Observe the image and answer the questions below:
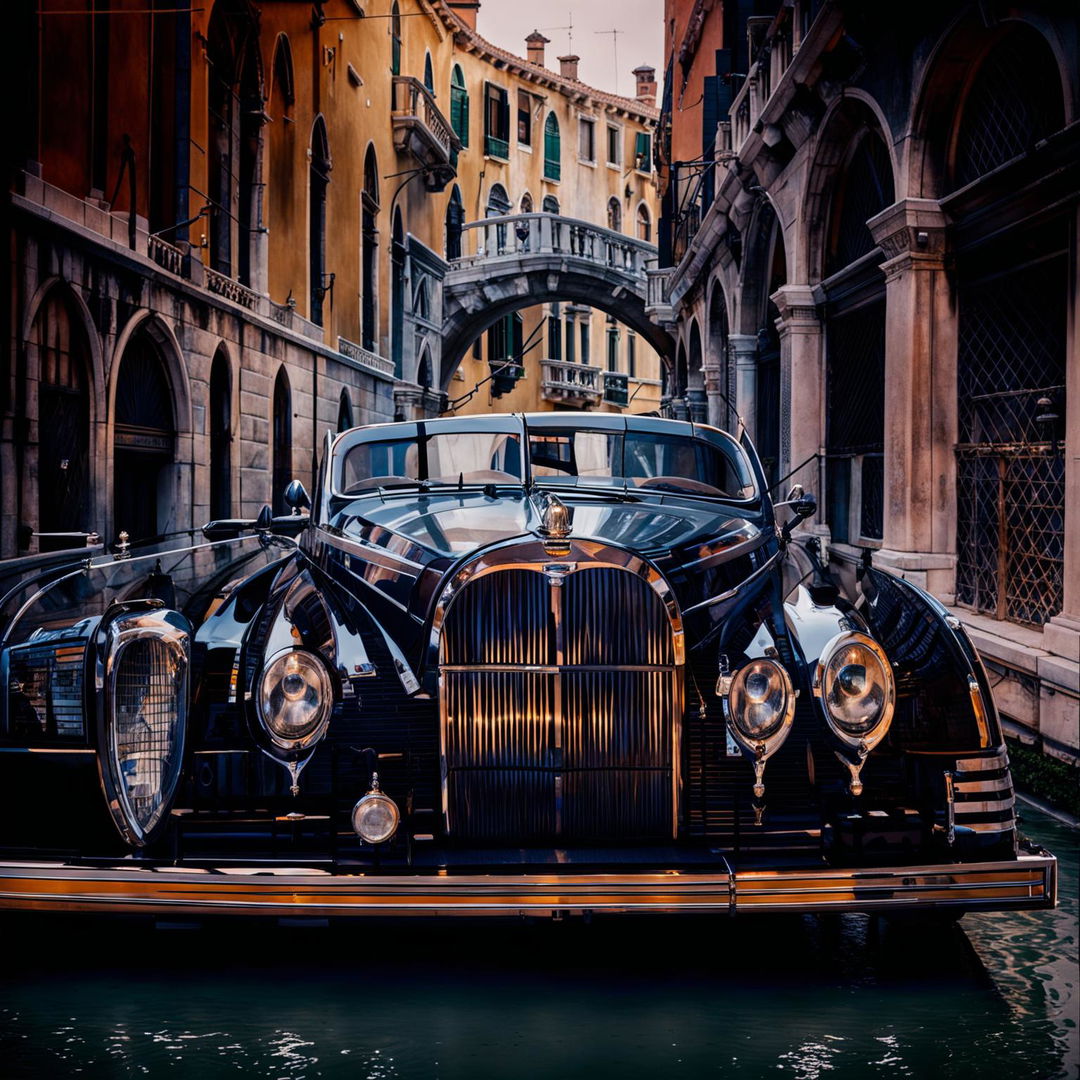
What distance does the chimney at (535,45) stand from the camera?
42.4m

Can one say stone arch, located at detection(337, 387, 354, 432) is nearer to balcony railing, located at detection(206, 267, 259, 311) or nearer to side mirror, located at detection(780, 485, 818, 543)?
balcony railing, located at detection(206, 267, 259, 311)

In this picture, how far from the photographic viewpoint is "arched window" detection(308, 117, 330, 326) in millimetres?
18922

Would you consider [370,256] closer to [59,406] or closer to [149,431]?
[149,431]

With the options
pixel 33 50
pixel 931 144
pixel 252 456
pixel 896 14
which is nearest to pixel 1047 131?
pixel 931 144

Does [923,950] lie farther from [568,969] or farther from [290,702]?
[290,702]

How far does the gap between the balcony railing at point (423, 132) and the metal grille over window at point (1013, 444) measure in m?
18.8

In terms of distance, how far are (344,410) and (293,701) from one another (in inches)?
710

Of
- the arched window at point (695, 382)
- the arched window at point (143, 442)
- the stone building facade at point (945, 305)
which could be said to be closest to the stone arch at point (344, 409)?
the arched window at point (695, 382)

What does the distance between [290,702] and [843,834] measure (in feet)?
4.80

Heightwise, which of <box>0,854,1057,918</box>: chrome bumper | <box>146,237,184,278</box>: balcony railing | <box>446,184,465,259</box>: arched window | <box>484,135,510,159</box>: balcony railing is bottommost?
<box>0,854,1057,918</box>: chrome bumper

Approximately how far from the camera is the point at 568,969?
3377 mm

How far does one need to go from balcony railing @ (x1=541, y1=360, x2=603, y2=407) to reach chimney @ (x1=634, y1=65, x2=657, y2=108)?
11574mm

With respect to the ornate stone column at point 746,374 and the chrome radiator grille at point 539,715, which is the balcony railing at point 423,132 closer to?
the ornate stone column at point 746,374

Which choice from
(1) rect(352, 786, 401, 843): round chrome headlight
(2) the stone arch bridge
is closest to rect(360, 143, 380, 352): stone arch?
(2) the stone arch bridge
